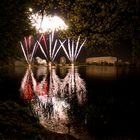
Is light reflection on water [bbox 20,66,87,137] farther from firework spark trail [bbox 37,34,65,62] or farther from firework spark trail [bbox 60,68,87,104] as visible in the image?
firework spark trail [bbox 37,34,65,62]

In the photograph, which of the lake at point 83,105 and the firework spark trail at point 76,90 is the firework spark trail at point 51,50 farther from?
the lake at point 83,105

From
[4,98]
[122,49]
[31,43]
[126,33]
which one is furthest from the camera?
[31,43]

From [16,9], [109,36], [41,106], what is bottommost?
[41,106]

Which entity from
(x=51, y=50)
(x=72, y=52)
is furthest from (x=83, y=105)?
(x=51, y=50)

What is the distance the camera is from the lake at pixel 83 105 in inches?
528

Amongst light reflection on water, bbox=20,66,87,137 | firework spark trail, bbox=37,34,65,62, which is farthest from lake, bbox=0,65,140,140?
firework spark trail, bbox=37,34,65,62

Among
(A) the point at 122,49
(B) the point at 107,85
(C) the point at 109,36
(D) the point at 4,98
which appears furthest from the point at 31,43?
(C) the point at 109,36

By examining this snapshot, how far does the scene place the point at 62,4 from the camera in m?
10.9

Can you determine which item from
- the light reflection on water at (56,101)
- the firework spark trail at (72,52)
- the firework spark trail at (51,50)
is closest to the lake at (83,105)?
the light reflection on water at (56,101)

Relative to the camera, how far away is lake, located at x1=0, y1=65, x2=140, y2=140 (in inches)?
528

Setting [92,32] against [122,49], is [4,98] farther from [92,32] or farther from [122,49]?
[122,49]

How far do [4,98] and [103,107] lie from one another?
19.0 ft

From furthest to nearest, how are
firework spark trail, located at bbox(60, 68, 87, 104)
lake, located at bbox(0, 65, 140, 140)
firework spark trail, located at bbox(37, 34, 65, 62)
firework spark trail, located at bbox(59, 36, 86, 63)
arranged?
firework spark trail, located at bbox(37, 34, 65, 62) < firework spark trail, located at bbox(59, 36, 86, 63) < firework spark trail, located at bbox(60, 68, 87, 104) < lake, located at bbox(0, 65, 140, 140)

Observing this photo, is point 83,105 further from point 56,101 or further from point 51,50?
point 51,50
